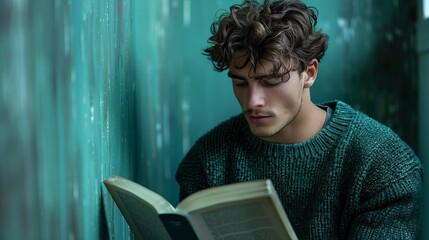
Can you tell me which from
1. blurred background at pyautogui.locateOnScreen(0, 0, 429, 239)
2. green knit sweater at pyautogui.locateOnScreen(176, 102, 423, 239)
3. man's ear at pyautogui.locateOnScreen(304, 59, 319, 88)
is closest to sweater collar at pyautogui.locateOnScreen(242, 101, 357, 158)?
green knit sweater at pyautogui.locateOnScreen(176, 102, 423, 239)

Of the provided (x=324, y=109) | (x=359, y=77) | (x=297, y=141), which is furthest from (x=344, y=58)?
(x=297, y=141)

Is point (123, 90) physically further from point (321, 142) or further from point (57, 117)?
point (57, 117)

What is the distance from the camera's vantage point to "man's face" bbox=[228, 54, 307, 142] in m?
1.25

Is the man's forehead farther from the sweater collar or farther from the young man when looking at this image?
the sweater collar

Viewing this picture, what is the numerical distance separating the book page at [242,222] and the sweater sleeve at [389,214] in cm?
35

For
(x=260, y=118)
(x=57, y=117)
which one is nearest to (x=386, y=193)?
(x=260, y=118)

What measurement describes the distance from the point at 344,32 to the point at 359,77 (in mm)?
126

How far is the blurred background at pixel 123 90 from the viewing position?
76cm

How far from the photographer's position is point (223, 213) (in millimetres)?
950

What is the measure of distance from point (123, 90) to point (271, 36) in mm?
355

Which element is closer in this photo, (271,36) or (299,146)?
(271,36)

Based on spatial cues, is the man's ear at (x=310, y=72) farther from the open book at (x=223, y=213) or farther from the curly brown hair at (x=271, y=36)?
the open book at (x=223, y=213)

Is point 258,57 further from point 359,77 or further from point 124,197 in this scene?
point 359,77

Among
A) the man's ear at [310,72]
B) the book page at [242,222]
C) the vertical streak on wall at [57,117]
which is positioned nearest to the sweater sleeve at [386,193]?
the man's ear at [310,72]
